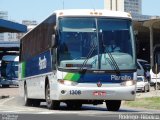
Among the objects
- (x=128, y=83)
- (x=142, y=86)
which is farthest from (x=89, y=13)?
(x=142, y=86)

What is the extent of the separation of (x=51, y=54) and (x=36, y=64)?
3.52m

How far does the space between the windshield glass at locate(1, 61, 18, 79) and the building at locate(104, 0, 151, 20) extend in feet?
52.8

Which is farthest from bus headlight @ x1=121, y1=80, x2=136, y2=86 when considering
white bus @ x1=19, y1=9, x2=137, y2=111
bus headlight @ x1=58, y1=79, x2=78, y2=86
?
bus headlight @ x1=58, y1=79, x2=78, y2=86

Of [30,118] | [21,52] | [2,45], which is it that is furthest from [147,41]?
[30,118]

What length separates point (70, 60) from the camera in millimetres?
19094

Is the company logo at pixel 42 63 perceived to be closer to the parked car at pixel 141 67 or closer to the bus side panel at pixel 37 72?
the bus side panel at pixel 37 72

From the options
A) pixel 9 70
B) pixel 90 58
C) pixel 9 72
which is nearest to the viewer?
pixel 90 58

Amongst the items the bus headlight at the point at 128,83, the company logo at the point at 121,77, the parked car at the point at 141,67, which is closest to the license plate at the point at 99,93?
the company logo at the point at 121,77

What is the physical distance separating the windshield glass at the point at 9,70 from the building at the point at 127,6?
52.8 feet

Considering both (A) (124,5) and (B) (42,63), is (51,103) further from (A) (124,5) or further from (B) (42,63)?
(A) (124,5)

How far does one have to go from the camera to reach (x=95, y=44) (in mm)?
19375

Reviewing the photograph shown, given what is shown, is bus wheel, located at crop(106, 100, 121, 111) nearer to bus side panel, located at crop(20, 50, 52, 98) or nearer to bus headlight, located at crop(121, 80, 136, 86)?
bus headlight, located at crop(121, 80, 136, 86)

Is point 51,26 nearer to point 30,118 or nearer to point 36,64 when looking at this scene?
point 36,64

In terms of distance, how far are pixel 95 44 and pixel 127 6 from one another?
106 metres
